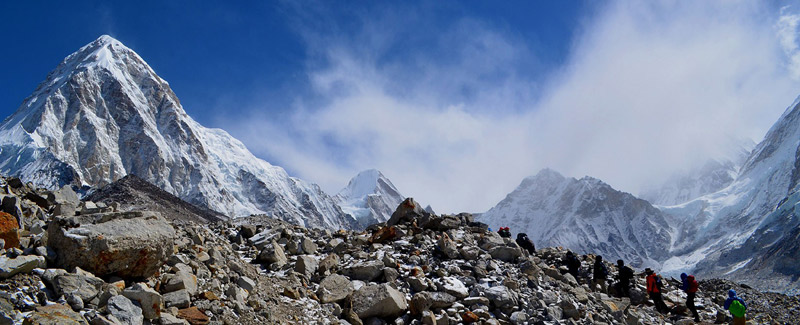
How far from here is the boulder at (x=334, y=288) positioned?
11836 millimetres

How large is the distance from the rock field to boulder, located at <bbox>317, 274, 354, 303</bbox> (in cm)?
4

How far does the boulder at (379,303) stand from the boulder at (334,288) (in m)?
0.55

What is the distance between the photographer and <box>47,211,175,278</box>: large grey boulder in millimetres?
7594

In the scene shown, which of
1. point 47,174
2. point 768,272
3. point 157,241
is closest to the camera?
point 157,241

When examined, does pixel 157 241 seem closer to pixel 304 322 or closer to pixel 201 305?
pixel 201 305

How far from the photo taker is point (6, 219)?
795 cm

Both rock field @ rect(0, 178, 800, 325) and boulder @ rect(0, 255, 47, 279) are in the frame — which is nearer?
boulder @ rect(0, 255, 47, 279)

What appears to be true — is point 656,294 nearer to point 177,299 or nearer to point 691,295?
point 691,295

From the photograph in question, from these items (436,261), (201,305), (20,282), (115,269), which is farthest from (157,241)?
(436,261)

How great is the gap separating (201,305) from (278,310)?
215 cm

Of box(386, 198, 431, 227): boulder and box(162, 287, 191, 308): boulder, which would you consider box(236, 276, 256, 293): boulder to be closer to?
box(162, 287, 191, 308): boulder

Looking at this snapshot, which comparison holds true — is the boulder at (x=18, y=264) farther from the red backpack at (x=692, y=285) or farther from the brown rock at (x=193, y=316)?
the red backpack at (x=692, y=285)

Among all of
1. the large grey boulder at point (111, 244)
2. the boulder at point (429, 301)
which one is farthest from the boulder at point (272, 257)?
the large grey boulder at point (111, 244)

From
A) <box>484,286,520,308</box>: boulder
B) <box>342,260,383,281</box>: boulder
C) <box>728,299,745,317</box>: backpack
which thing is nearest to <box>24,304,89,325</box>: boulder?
<box>342,260,383,281</box>: boulder
